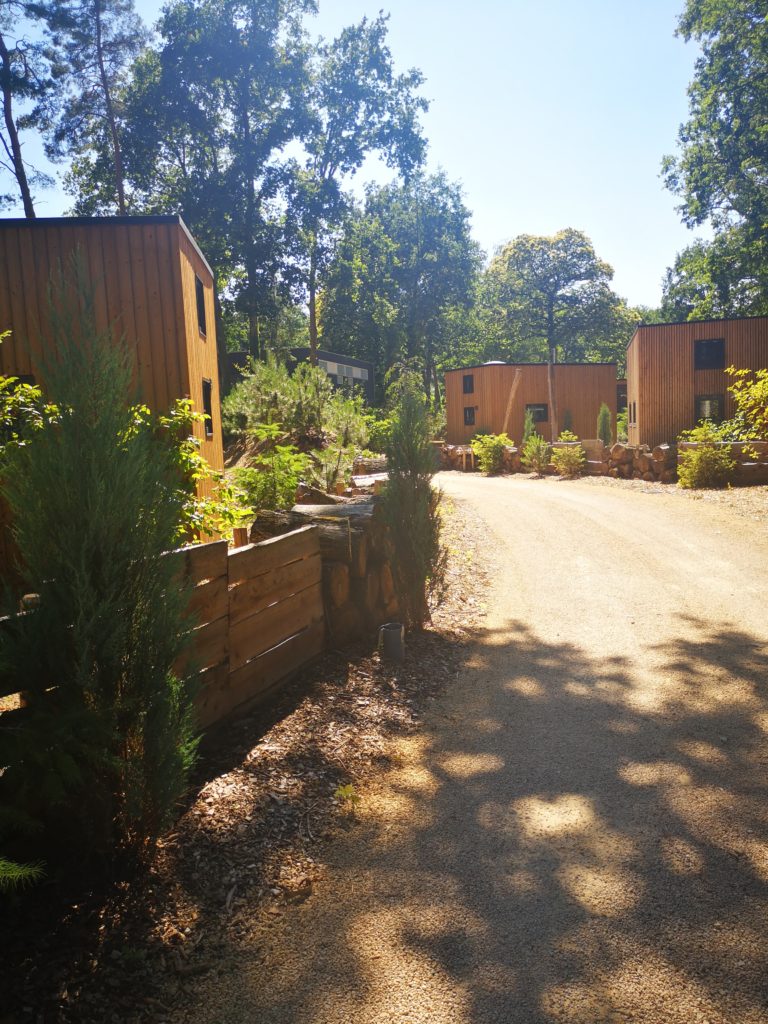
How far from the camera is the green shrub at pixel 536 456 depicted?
22.5 meters

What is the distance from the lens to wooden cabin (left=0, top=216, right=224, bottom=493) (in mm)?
9008

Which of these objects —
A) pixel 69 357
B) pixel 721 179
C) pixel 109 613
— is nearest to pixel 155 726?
pixel 109 613

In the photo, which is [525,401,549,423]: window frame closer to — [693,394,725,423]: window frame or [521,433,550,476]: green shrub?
[693,394,725,423]: window frame

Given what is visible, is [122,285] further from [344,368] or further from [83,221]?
[344,368]

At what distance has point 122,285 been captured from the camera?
357 inches

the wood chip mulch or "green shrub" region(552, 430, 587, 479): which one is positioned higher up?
"green shrub" region(552, 430, 587, 479)

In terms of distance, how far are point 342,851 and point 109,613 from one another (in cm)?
148

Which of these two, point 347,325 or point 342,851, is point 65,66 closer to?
point 347,325

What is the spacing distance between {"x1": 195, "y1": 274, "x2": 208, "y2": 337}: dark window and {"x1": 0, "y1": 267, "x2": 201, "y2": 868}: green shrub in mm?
8987

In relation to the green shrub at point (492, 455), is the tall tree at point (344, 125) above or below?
above

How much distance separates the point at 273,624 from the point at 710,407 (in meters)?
25.9

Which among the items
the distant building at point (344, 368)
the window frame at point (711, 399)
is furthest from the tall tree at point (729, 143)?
the distant building at point (344, 368)

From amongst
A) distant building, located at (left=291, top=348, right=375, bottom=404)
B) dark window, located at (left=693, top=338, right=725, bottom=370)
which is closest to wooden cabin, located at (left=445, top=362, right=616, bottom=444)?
distant building, located at (left=291, top=348, right=375, bottom=404)

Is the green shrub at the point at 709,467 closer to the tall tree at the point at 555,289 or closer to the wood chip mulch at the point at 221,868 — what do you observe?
the wood chip mulch at the point at 221,868
